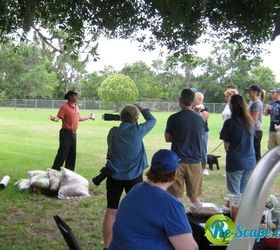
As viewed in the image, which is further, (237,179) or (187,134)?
(237,179)

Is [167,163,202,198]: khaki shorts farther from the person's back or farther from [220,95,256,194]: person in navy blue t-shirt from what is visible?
the person's back

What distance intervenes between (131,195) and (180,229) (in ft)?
1.22

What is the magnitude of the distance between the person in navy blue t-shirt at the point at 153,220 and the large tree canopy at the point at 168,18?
327cm

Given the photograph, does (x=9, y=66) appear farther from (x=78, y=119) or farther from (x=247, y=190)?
(x=247, y=190)

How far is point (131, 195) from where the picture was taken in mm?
2727

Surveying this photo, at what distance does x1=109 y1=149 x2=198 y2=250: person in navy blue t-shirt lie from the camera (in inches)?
99.4

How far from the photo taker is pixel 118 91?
2298 inches

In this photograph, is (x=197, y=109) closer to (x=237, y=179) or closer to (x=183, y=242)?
(x=237, y=179)

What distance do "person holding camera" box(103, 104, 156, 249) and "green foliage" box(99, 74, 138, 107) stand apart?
176ft

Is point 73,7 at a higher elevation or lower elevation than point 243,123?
higher

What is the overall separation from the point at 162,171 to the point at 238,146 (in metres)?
3.39

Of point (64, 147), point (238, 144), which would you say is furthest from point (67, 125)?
point (238, 144)

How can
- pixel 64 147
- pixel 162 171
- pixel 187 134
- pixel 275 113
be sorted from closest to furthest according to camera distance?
pixel 162 171 → pixel 187 134 → pixel 275 113 → pixel 64 147

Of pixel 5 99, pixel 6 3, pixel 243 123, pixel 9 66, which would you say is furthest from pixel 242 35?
pixel 5 99
